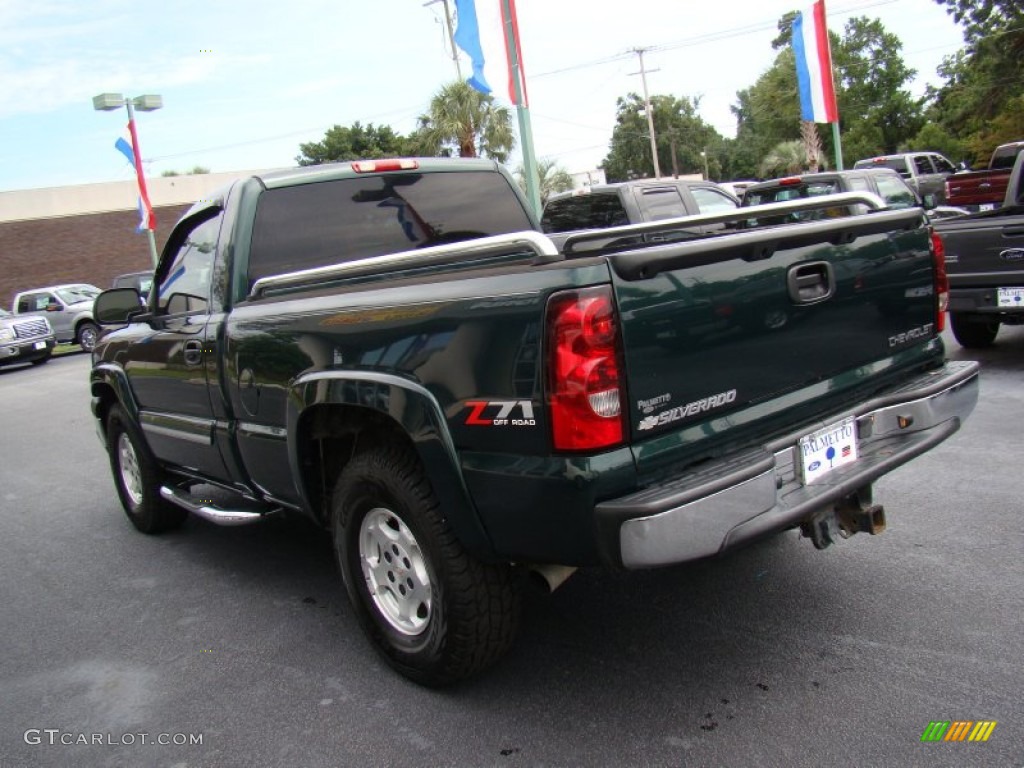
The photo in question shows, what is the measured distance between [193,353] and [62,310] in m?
21.5

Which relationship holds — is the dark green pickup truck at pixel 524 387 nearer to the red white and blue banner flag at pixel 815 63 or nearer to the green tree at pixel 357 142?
the red white and blue banner flag at pixel 815 63

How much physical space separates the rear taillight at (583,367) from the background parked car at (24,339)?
19978 millimetres

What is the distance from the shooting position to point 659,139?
85062mm

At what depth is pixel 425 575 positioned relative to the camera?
313 centimetres

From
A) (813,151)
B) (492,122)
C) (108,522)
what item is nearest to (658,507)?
(108,522)

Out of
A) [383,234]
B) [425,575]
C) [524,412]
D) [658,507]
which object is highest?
[383,234]

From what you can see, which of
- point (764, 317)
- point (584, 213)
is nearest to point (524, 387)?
point (764, 317)

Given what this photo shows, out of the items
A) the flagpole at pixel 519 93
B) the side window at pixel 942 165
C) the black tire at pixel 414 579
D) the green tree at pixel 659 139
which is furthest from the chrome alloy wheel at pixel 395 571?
the green tree at pixel 659 139

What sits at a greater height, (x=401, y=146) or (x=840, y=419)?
(x=401, y=146)

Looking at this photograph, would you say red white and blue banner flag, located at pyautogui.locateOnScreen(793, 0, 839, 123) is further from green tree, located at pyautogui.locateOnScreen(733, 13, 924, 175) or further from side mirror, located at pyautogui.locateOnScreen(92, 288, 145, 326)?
green tree, located at pyautogui.locateOnScreen(733, 13, 924, 175)

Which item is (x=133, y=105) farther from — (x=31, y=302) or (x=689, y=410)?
(x=689, y=410)

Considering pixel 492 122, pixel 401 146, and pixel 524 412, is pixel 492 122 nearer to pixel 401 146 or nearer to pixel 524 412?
pixel 401 146

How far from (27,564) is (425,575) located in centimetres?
334

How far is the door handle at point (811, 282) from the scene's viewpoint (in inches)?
116
